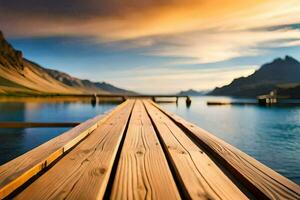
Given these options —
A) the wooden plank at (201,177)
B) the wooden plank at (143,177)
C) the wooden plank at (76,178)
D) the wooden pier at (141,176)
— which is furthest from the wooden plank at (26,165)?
the wooden plank at (201,177)

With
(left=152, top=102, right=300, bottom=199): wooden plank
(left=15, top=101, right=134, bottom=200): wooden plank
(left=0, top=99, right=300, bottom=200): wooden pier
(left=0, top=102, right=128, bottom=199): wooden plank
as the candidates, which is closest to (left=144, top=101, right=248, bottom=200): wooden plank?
(left=0, top=99, right=300, bottom=200): wooden pier

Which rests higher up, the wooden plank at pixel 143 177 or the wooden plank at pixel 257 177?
the wooden plank at pixel 257 177

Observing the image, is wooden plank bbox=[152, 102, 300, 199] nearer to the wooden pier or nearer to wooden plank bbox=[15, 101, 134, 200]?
the wooden pier

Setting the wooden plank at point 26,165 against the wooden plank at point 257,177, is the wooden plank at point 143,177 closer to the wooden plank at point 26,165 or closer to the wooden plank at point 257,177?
the wooden plank at point 257,177

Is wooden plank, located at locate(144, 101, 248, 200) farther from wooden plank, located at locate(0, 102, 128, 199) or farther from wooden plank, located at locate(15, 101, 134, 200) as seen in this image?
Result: wooden plank, located at locate(0, 102, 128, 199)

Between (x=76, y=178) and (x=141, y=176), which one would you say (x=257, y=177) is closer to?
(x=141, y=176)

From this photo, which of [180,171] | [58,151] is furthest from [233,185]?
[58,151]

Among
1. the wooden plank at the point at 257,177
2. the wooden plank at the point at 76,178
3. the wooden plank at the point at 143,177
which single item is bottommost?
the wooden plank at the point at 143,177

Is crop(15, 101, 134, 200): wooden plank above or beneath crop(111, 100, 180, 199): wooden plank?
above

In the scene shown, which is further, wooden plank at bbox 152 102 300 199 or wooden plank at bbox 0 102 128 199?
wooden plank at bbox 0 102 128 199

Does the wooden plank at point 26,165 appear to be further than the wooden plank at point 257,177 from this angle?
Yes

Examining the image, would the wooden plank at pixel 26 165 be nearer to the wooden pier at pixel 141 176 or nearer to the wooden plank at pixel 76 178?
the wooden pier at pixel 141 176

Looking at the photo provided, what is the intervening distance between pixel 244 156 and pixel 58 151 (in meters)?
2.25

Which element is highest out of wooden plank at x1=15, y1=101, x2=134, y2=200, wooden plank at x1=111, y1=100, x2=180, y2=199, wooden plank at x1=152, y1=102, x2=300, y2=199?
wooden plank at x1=152, y1=102, x2=300, y2=199
